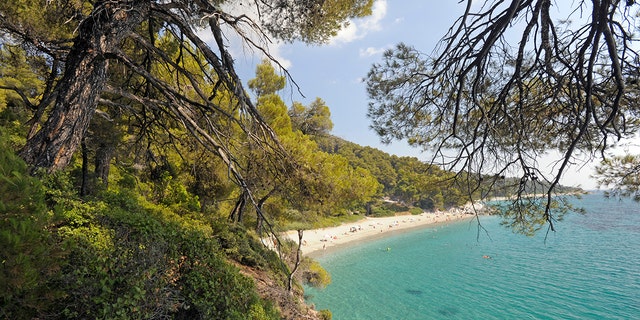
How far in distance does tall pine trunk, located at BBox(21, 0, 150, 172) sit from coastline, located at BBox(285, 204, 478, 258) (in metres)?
20.2

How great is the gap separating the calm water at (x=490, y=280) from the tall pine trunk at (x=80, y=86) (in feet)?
29.4

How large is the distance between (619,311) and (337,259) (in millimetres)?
17078

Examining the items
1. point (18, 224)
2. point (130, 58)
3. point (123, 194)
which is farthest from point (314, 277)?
point (18, 224)

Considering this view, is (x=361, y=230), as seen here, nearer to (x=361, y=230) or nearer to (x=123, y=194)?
(x=361, y=230)

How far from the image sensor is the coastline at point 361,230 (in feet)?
96.3

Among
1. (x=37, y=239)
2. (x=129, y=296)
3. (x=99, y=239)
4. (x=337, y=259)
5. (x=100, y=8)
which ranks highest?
(x=100, y=8)

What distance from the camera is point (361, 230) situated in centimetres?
3975

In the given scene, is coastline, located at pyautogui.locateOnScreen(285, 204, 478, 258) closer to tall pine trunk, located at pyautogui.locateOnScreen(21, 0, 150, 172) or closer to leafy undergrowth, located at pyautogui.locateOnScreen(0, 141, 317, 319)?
leafy undergrowth, located at pyautogui.locateOnScreen(0, 141, 317, 319)

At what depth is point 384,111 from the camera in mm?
3883

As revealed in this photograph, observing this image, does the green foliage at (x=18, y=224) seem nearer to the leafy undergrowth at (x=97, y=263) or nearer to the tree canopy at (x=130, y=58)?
the leafy undergrowth at (x=97, y=263)

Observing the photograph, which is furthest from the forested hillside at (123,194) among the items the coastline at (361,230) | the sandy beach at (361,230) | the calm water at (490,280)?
the sandy beach at (361,230)

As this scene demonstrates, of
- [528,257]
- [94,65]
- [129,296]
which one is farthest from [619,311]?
[94,65]

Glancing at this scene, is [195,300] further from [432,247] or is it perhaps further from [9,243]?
[432,247]

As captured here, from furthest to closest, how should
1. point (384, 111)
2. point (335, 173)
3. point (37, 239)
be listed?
point (335, 173), point (384, 111), point (37, 239)
